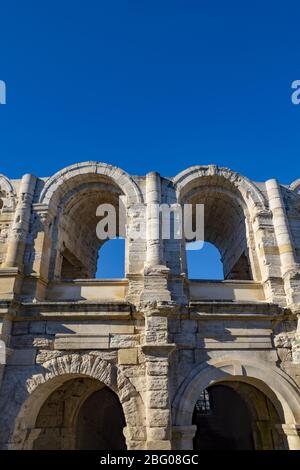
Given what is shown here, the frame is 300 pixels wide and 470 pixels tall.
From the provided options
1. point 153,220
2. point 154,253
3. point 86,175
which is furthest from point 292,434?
point 86,175

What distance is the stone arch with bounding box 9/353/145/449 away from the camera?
21.5 feet

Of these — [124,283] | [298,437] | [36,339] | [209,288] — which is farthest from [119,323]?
[298,437]

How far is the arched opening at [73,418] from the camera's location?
28.5ft

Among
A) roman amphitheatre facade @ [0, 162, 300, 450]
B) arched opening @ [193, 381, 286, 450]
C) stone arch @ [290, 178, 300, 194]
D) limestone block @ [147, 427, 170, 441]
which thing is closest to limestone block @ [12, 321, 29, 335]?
roman amphitheatre facade @ [0, 162, 300, 450]

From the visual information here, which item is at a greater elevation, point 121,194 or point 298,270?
point 121,194

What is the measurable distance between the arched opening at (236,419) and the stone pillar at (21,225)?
251 inches

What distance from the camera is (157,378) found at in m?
6.50

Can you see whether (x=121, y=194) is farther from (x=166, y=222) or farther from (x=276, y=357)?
(x=276, y=357)

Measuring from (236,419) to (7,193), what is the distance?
36.5 feet

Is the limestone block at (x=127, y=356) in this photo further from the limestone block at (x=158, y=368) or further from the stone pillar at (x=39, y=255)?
the stone pillar at (x=39, y=255)

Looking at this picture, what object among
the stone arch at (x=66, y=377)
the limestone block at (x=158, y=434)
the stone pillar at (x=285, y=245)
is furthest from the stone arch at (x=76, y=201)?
the stone pillar at (x=285, y=245)

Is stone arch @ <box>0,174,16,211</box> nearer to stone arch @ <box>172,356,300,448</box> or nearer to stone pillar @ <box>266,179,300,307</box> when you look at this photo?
stone arch @ <box>172,356,300,448</box>
